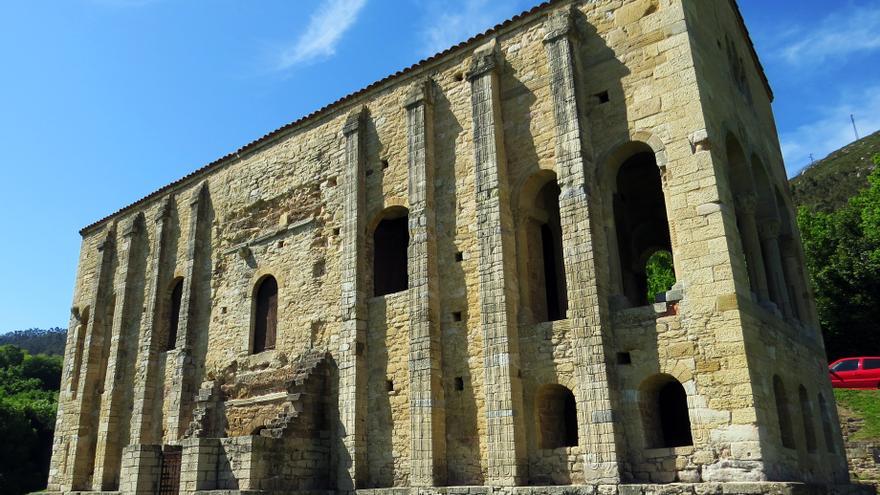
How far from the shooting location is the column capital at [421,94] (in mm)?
15039

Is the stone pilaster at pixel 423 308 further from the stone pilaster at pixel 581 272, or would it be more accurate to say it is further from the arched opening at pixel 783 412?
the arched opening at pixel 783 412

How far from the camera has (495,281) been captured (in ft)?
41.5

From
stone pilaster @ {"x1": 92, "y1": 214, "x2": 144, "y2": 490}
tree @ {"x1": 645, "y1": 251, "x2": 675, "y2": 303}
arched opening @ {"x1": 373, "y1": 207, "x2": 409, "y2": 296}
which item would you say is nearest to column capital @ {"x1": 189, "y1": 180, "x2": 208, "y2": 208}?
stone pilaster @ {"x1": 92, "y1": 214, "x2": 144, "y2": 490}

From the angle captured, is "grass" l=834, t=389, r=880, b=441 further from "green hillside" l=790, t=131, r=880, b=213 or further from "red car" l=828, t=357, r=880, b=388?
"green hillside" l=790, t=131, r=880, b=213

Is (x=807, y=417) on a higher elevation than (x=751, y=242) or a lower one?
lower

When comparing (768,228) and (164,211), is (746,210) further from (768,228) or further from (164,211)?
(164,211)

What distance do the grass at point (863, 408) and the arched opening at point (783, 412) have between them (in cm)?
801

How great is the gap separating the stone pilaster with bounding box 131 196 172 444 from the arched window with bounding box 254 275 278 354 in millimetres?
4113

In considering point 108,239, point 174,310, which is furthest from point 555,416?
point 108,239

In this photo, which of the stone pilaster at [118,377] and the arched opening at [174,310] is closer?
the stone pilaster at [118,377]

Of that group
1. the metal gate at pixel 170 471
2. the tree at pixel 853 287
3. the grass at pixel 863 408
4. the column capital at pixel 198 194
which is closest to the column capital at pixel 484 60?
the column capital at pixel 198 194

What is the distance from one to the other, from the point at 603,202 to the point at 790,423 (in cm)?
474

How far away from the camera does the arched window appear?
17188 mm

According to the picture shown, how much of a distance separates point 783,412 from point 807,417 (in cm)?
147
